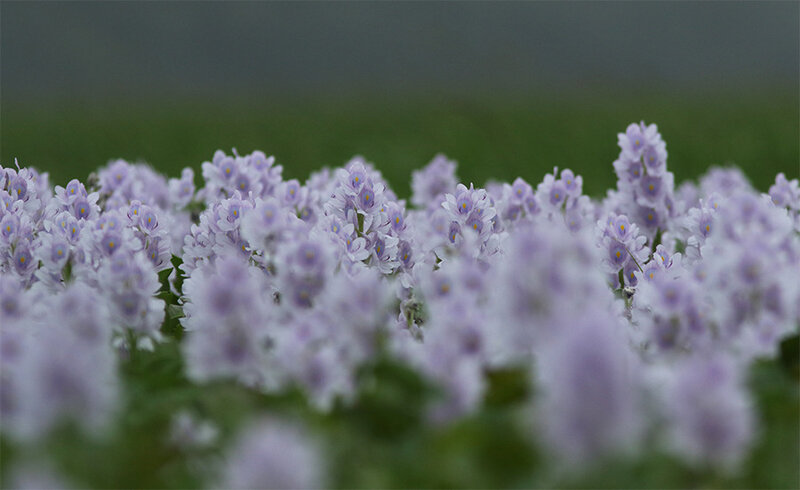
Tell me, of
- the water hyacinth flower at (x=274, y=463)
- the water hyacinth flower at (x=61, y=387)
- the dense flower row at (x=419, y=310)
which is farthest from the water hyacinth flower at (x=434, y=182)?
the water hyacinth flower at (x=274, y=463)

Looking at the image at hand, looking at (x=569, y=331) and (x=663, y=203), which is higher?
(x=663, y=203)

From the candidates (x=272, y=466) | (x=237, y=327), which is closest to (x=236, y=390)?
(x=237, y=327)

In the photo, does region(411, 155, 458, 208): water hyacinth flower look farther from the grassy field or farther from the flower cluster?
the grassy field

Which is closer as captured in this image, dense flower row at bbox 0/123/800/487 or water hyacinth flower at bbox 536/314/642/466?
water hyacinth flower at bbox 536/314/642/466

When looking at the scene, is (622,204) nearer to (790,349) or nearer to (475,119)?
(790,349)

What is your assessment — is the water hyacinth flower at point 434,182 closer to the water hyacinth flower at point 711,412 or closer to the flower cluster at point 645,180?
the flower cluster at point 645,180

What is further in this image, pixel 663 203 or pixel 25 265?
pixel 663 203

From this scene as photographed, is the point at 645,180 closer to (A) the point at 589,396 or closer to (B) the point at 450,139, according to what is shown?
(A) the point at 589,396

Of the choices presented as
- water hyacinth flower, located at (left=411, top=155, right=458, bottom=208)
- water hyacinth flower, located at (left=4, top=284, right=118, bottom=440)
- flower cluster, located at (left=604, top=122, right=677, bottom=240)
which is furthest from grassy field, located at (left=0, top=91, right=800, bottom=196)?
water hyacinth flower, located at (left=4, top=284, right=118, bottom=440)
